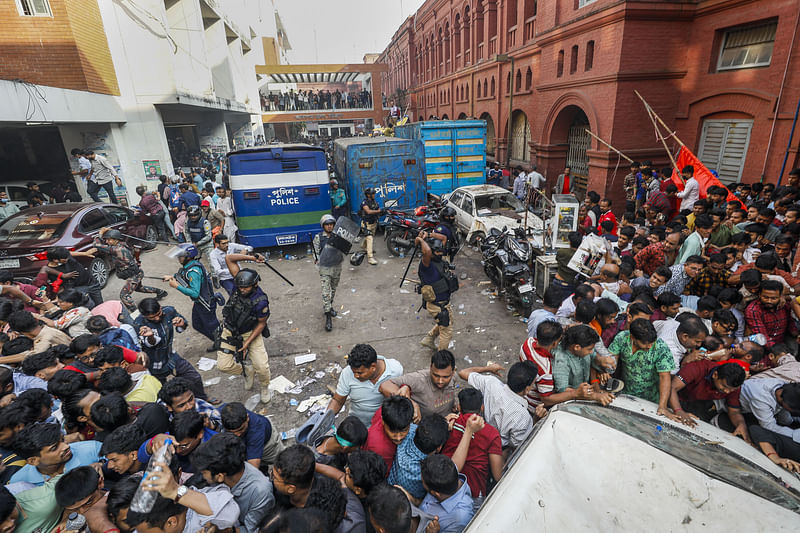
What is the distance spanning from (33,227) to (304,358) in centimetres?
569

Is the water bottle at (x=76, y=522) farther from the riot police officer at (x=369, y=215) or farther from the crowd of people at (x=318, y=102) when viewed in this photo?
the crowd of people at (x=318, y=102)

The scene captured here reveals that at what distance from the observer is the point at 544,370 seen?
3.07 m

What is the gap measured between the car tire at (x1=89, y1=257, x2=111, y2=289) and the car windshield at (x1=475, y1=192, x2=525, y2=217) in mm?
7933

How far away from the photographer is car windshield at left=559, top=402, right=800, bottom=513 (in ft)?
6.35

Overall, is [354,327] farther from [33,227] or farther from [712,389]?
[33,227]

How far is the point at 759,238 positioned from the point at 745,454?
3.89m

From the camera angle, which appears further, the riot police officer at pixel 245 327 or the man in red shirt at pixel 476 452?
the riot police officer at pixel 245 327

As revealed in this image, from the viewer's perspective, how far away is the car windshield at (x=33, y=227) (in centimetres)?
673

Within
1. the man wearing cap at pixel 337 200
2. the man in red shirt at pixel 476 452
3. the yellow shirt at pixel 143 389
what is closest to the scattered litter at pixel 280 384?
the yellow shirt at pixel 143 389

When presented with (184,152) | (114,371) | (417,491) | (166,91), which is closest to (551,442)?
(417,491)

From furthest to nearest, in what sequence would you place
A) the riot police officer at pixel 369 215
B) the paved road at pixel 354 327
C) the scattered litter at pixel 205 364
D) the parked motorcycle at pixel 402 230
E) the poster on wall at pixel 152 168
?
1. the poster on wall at pixel 152 168
2. the parked motorcycle at pixel 402 230
3. the riot police officer at pixel 369 215
4. the scattered litter at pixel 205 364
5. the paved road at pixel 354 327

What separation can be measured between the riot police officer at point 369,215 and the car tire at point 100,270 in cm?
525

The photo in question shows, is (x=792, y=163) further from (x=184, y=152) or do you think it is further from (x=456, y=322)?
(x=184, y=152)

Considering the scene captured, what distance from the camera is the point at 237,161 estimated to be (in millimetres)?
8680
